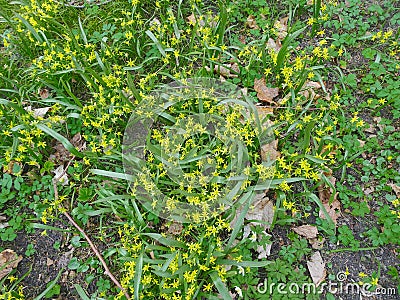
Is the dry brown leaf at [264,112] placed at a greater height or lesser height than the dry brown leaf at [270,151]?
greater

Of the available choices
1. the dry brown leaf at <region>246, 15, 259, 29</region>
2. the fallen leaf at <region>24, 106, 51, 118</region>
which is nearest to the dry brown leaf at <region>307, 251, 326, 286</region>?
the dry brown leaf at <region>246, 15, 259, 29</region>

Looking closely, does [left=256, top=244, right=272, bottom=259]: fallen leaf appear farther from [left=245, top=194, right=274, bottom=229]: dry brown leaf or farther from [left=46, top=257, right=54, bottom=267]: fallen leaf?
[left=46, top=257, right=54, bottom=267]: fallen leaf

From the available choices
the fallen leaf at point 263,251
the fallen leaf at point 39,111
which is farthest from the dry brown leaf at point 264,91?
the fallen leaf at point 39,111

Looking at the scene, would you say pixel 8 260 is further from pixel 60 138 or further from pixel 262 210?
pixel 262 210

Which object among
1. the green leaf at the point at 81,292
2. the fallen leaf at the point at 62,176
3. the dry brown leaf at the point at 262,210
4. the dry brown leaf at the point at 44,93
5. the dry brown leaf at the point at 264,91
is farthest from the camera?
the dry brown leaf at the point at 44,93

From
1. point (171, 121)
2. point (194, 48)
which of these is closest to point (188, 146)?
point (171, 121)

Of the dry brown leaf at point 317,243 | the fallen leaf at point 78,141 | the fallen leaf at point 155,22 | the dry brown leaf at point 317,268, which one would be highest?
the fallen leaf at point 155,22

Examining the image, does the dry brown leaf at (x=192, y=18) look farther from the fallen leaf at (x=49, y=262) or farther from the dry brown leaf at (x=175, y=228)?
the fallen leaf at (x=49, y=262)
